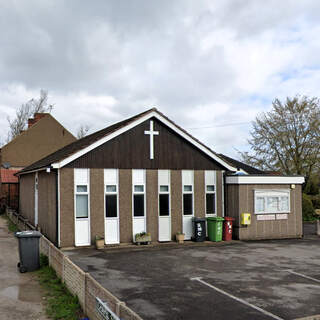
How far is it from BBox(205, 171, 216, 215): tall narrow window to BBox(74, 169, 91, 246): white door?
5747 millimetres

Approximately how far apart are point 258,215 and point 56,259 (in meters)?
10.4

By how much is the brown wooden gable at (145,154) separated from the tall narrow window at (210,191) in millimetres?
381

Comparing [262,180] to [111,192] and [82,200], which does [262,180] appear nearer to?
[111,192]

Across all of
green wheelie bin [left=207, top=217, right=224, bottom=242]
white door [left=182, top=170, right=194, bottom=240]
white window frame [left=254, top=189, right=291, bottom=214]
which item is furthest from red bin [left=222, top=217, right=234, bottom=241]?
white door [left=182, top=170, right=194, bottom=240]

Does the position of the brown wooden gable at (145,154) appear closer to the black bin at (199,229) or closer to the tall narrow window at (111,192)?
the tall narrow window at (111,192)

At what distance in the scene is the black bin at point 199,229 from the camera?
16.5 meters

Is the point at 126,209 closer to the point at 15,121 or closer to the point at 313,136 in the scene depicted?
the point at 313,136

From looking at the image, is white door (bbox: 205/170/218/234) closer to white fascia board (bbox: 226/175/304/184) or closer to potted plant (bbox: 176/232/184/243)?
white fascia board (bbox: 226/175/304/184)

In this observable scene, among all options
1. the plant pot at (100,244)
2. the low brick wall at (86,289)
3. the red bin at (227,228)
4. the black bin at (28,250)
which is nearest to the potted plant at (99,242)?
the plant pot at (100,244)

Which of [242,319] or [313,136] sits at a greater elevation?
[313,136]

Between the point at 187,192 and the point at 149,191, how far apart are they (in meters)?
1.90

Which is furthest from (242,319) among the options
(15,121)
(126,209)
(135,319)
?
(15,121)

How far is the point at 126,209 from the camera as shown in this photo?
615 inches

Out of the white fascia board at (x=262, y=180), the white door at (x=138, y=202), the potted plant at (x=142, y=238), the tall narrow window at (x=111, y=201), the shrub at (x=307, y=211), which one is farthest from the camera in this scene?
the shrub at (x=307, y=211)
